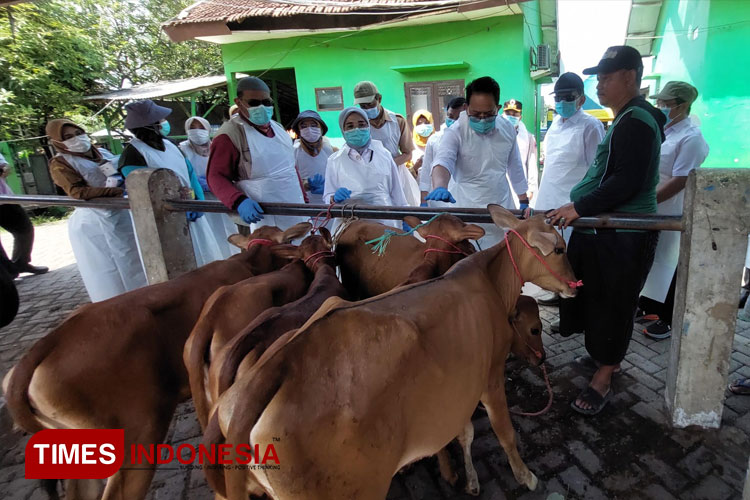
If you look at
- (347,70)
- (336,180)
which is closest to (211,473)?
(336,180)

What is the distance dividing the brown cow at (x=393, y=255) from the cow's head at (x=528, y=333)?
55 cm

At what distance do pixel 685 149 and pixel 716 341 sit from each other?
6.55 ft

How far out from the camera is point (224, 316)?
2074 mm

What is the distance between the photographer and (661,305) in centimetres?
389

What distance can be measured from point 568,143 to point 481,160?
1.09 metres

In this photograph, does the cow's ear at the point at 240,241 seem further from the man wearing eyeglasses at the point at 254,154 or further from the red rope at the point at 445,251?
the red rope at the point at 445,251

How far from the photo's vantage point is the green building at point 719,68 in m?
7.75

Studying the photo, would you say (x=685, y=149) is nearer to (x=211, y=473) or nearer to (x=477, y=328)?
(x=477, y=328)

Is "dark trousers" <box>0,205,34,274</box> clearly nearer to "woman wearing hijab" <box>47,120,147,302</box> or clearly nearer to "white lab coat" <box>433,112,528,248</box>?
"woman wearing hijab" <box>47,120,147,302</box>

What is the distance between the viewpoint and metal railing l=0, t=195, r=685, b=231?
2371 millimetres

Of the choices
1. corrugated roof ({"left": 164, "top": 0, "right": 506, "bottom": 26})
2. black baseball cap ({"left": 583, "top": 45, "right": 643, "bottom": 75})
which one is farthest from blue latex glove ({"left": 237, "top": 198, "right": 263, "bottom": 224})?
corrugated roof ({"left": 164, "top": 0, "right": 506, "bottom": 26})

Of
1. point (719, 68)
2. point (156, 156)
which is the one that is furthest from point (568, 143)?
point (719, 68)

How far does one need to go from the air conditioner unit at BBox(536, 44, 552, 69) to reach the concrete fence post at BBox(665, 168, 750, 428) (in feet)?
37.6

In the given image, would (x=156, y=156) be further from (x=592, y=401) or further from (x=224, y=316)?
(x=592, y=401)
